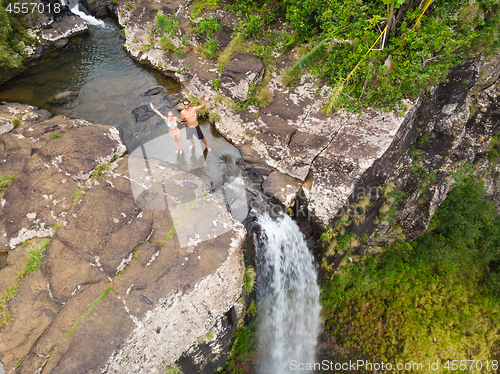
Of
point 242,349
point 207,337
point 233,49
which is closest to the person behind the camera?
point 207,337

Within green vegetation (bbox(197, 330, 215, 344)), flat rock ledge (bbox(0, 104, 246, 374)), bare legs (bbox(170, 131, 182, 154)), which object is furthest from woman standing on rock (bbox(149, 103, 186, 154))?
green vegetation (bbox(197, 330, 215, 344))

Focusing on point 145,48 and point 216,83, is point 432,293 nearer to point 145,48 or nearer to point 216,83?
point 216,83

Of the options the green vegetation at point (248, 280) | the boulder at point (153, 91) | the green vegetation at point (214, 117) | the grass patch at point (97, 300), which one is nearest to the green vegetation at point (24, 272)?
the grass patch at point (97, 300)

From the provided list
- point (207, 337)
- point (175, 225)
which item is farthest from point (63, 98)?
point (207, 337)

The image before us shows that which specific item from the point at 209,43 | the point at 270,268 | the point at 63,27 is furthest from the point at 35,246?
the point at 63,27

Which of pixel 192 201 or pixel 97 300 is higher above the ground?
pixel 192 201

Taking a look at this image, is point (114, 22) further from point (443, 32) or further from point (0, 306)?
point (443, 32)

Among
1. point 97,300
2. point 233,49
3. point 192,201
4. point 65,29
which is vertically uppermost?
point 233,49
